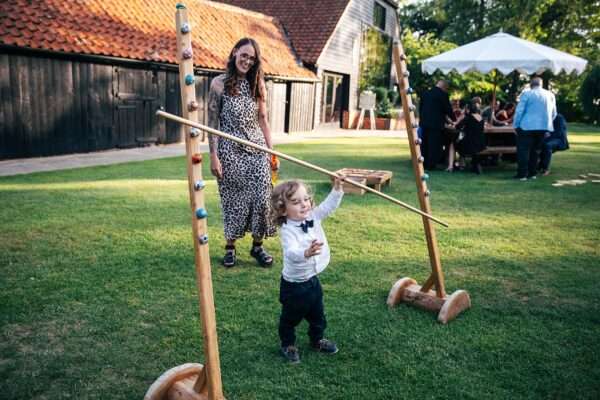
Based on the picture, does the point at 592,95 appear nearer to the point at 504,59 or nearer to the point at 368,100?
the point at 368,100

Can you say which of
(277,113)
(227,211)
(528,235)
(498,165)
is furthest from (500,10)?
(227,211)

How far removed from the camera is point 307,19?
21781 millimetres

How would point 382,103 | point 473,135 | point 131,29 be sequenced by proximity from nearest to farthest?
1. point 473,135
2. point 131,29
3. point 382,103

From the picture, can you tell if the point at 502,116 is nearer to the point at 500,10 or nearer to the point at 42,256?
the point at 42,256

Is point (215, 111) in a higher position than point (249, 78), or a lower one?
lower

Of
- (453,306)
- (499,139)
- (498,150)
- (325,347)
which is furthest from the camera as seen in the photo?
(499,139)

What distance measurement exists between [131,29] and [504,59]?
9.71 metres

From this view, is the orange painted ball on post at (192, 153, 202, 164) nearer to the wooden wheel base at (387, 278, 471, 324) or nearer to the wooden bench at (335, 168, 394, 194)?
the wooden wheel base at (387, 278, 471, 324)

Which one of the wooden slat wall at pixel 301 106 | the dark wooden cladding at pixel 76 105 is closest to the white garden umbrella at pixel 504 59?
the dark wooden cladding at pixel 76 105

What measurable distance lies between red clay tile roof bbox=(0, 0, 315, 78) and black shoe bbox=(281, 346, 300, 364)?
9565 mm

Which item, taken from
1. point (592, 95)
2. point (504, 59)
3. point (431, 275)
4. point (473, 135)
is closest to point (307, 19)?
point (504, 59)

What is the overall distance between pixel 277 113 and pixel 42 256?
1478 centimetres

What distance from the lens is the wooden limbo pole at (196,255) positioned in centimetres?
207

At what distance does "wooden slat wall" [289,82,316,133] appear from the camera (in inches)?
762
